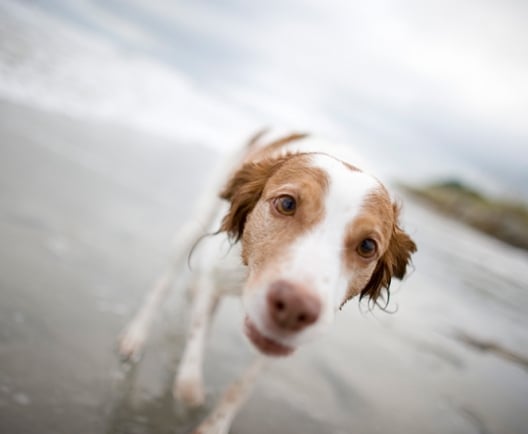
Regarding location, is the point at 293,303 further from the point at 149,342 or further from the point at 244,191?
the point at 149,342

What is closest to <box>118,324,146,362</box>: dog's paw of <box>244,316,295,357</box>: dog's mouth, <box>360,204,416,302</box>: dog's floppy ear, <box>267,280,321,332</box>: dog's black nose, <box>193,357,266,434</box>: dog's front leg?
<box>193,357,266,434</box>: dog's front leg

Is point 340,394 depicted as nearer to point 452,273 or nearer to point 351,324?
point 351,324

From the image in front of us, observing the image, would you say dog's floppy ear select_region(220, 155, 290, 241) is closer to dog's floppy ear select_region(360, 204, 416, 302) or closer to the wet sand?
dog's floppy ear select_region(360, 204, 416, 302)

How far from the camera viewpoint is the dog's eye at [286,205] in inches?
93.9

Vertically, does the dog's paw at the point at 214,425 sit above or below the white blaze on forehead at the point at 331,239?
below

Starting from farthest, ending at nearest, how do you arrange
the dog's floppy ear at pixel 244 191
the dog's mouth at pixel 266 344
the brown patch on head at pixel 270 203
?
1. the dog's floppy ear at pixel 244 191
2. the brown patch on head at pixel 270 203
3. the dog's mouth at pixel 266 344

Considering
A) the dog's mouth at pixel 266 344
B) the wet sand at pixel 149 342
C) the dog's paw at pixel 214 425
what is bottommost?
the wet sand at pixel 149 342

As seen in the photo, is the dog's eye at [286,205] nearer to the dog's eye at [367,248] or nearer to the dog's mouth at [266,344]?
the dog's eye at [367,248]

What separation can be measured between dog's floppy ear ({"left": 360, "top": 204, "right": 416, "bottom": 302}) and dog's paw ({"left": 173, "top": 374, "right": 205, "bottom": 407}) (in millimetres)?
1319

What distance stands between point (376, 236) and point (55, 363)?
2196mm

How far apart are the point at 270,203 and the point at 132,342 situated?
1.75m

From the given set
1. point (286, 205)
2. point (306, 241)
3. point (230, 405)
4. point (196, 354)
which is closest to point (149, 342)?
point (196, 354)

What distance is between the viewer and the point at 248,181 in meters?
3.05

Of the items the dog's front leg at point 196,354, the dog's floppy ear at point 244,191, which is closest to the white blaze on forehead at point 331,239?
the dog's floppy ear at point 244,191
